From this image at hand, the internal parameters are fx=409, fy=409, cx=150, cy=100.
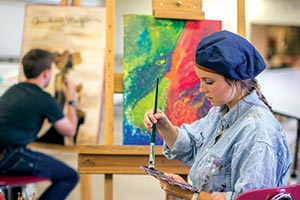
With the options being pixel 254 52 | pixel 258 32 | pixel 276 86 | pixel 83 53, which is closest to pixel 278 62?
pixel 258 32

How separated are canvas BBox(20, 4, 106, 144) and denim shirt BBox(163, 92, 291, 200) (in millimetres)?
1372

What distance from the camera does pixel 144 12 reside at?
2.00 metres

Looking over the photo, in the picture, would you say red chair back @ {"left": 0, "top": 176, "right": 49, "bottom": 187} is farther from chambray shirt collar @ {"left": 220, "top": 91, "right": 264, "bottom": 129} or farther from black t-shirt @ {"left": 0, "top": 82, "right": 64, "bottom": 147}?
chambray shirt collar @ {"left": 220, "top": 91, "right": 264, "bottom": 129}

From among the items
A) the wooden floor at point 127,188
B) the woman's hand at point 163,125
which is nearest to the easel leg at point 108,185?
the woman's hand at point 163,125

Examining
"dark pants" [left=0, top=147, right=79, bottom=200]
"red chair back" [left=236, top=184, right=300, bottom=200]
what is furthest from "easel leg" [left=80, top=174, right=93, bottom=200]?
"red chair back" [left=236, top=184, right=300, bottom=200]

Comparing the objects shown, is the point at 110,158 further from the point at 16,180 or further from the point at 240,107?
the point at 240,107

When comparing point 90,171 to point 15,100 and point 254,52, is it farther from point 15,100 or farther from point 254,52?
point 254,52

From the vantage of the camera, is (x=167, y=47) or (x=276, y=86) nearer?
(x=167, y=47)

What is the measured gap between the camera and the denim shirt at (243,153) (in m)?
1.06

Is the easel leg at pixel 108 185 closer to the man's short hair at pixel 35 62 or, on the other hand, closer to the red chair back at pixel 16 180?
the red chair back at pixel 16 180

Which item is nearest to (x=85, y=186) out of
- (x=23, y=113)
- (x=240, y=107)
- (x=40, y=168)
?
(x=40, y=168)

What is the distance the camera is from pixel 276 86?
3.84 m

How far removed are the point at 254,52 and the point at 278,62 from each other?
569 cm

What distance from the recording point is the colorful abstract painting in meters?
1.87
